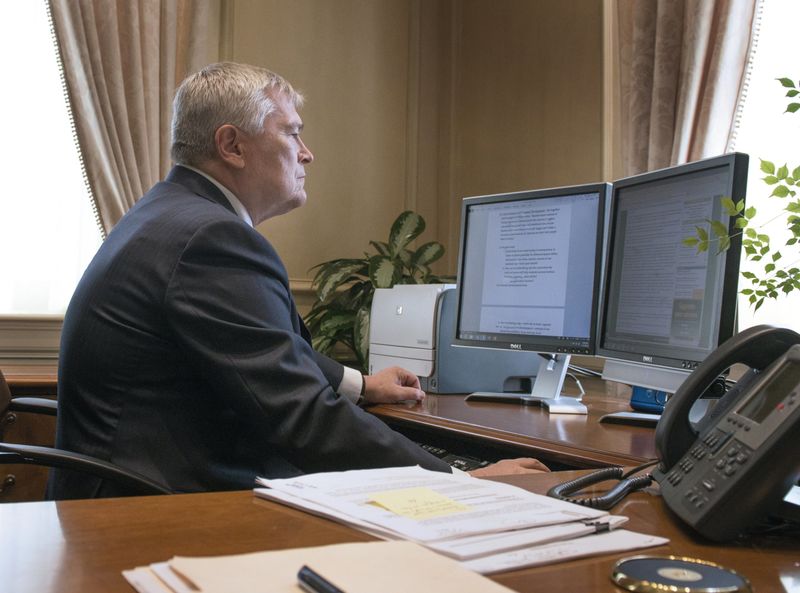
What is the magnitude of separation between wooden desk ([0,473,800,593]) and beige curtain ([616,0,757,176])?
2009mm

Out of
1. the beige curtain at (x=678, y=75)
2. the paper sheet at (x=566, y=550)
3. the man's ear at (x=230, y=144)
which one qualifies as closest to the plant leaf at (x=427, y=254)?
the beige curtain at (x=678, y=75)

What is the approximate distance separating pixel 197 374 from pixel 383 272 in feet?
6.21

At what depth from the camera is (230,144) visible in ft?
6.63

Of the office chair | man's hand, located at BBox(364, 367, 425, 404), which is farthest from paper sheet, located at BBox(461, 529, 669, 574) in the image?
man's hand, located at BBox(364, 367, 425, 404)

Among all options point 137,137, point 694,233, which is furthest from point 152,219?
point 137,137

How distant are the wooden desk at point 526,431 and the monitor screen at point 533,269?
19 centimetres

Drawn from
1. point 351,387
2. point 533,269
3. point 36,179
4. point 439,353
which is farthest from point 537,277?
point 36,179

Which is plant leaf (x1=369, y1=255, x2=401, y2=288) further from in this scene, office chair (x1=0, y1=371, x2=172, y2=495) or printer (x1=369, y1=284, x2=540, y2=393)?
office chair (x1=0, y1=371, x2=172, y2=495)

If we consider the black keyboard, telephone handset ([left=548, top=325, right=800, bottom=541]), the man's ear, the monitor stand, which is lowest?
the black keyboard

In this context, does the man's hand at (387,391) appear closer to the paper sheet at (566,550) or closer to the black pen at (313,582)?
the paper sheet at (566,550)

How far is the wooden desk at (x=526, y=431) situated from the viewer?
1581 mm

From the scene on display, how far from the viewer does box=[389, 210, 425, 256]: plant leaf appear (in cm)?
370

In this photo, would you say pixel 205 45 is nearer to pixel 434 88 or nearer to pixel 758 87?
pixel 434 88

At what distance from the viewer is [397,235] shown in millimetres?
3725
